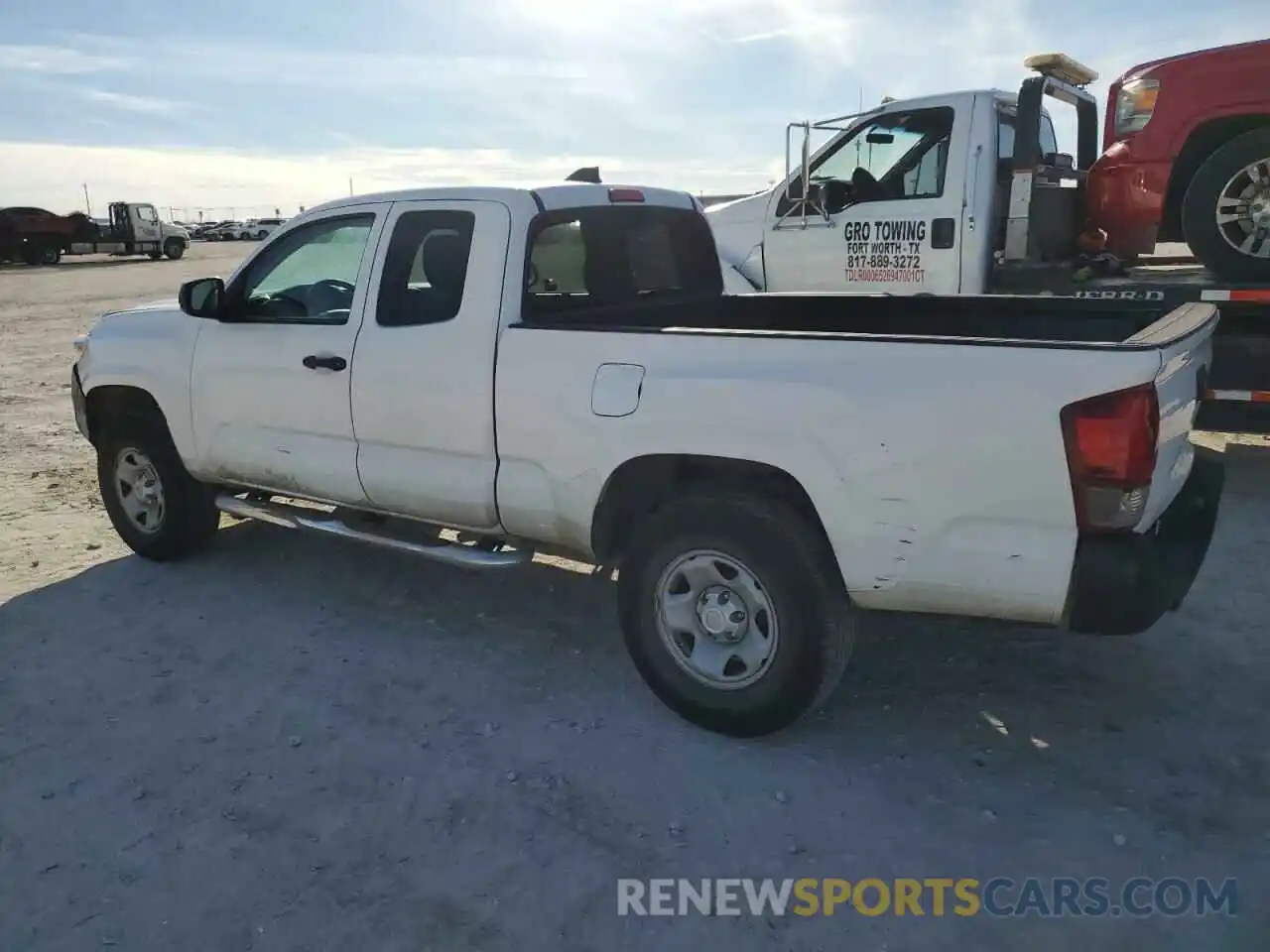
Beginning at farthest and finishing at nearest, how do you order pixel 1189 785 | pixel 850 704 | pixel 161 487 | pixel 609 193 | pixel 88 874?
pixel 161 487 < pixel 609 193 < pixel 850 704 < pixel 1189 785 < pixel 88 874

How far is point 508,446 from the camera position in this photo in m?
3.82

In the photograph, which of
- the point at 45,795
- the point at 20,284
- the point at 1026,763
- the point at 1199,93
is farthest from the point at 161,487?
the point at 20,284

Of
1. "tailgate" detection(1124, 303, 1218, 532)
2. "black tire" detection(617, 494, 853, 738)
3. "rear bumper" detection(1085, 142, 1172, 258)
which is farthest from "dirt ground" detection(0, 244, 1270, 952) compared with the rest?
"rear bumper" detection(1085, 142, 1172, 258)

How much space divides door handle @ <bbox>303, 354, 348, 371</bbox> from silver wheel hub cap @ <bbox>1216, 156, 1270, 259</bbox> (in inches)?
205

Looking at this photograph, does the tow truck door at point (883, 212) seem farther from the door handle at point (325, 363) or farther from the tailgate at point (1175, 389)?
the door handle at point (325, 363)

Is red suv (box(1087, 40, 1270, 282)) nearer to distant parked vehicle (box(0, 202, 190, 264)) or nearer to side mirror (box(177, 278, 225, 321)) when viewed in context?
side mirror (box(177, 278, 225, 321))

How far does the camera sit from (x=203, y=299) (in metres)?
4.70

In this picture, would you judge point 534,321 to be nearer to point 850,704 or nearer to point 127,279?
point 850,704

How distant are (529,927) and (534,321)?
7.22ft

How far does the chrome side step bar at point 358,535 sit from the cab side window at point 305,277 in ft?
2.98

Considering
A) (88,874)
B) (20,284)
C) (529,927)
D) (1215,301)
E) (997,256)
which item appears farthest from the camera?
(20,284)

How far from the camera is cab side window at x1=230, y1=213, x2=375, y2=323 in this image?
14.8ft

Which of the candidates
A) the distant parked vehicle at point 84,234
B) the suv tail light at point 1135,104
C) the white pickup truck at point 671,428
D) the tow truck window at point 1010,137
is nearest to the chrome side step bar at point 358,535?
the white pickup truck at point 671,428

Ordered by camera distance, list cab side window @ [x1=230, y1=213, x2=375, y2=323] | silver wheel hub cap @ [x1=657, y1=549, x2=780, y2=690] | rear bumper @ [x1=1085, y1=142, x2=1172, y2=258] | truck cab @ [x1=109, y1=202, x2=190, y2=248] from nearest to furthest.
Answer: silver wheel hub cap @ [x1=657, y1=549, x2=780, y2=690], cab side window @ [x1=230, y1=213, x2=375, y2=323], rear bumper @ [x1=1085, y1=142, x2=1172, y2=258], truck cab @ [x1=109, y1=202, x2=190, y2=248]
